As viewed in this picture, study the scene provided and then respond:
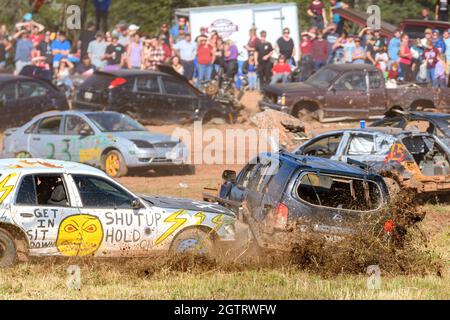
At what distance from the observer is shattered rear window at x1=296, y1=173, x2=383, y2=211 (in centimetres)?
1148

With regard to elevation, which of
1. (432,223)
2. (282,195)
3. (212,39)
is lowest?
(432,223)

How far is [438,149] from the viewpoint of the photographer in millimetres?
16688

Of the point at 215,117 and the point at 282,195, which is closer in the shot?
the point at 282,195

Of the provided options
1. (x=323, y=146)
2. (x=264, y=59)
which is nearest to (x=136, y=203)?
(x=323, y=146)

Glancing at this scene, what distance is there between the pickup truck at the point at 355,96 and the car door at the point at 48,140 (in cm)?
746

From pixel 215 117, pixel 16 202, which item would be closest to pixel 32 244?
pixel 16 202

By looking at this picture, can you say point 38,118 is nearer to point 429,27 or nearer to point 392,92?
point 392,92

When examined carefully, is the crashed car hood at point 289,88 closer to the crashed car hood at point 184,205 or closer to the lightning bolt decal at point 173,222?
the crashed car hood at point 184,205

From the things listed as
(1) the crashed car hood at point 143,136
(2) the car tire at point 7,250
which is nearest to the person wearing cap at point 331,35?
(1) the crashed car hood at point 143,136

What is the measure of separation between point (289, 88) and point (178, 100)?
9.61 ft

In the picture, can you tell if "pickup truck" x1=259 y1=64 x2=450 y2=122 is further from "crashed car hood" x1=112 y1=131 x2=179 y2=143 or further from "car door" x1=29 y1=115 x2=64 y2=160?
"car door" x1=29 y1=115 x2=64 y2=160

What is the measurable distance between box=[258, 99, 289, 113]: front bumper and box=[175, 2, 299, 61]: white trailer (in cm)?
651

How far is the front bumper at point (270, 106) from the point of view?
2569 centimetres

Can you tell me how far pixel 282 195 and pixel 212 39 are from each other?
1867 centimetres
